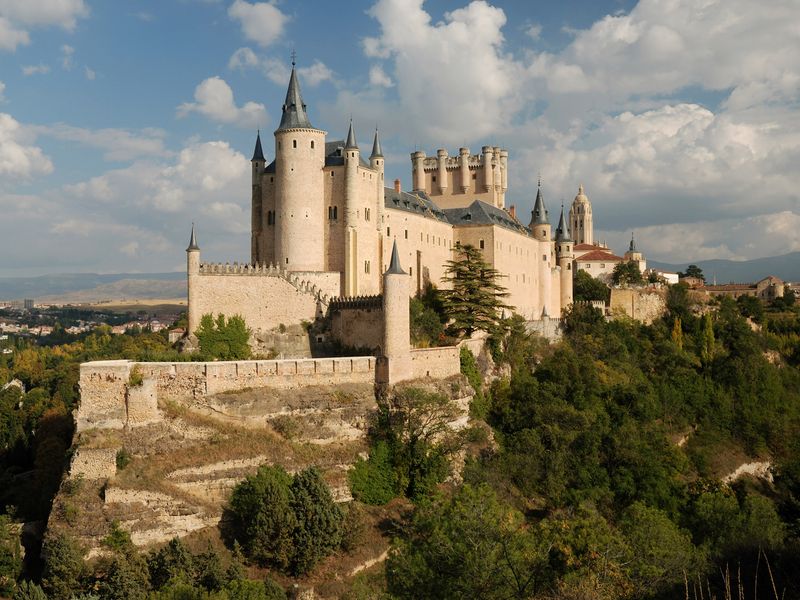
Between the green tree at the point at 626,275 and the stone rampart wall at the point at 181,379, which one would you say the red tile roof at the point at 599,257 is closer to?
the green tree at the point at 626,275

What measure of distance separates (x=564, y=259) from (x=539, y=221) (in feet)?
14.4

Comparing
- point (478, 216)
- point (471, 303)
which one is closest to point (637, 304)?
point (478, 216)

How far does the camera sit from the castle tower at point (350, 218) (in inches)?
1751

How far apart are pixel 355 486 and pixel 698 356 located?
37.7 meters

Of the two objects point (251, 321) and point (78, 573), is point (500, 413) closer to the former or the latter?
point (251, 321)

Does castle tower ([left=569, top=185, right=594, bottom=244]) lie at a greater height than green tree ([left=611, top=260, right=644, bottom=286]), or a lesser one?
greater

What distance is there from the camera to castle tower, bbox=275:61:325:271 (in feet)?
145

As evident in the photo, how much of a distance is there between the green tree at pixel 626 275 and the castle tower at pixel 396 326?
1592 inches

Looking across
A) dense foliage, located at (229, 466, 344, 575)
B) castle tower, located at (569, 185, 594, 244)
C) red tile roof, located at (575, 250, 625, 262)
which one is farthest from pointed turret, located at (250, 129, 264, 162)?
castle tower, located at (569, 185, 594, 244)

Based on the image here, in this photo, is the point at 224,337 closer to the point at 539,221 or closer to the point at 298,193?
the point at 298,193

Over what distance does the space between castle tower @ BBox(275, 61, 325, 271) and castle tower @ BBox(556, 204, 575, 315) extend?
97.6ft

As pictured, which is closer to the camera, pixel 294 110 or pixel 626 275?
pixel 294 110

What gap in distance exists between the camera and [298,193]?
44375 millimetres

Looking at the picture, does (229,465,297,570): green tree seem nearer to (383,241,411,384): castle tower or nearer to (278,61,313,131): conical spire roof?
(383,241,411,384): castle tower
